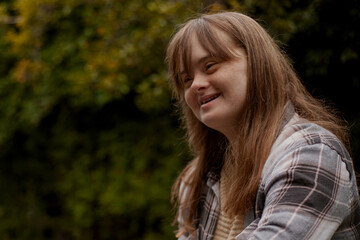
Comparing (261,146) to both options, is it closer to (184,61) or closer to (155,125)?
(184,61)

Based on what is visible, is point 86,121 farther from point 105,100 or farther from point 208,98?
point 208,98

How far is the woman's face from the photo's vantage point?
165 centimetres

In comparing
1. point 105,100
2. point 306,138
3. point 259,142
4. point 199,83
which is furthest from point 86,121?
point 306,138

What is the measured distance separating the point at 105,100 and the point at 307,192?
7.62 ft

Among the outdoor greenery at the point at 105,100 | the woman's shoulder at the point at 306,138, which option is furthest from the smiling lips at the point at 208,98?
the outdoor greenery at the point at 105,100

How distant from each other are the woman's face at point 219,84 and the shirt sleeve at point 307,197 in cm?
32

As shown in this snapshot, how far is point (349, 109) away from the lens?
2.45 meters

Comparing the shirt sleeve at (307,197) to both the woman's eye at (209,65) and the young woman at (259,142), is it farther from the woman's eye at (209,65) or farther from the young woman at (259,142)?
the woman's eye at (209,65)

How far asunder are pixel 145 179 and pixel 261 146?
2.55m

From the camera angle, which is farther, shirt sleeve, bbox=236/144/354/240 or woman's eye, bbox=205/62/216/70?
woman's eye, bbox=205/62/216/70

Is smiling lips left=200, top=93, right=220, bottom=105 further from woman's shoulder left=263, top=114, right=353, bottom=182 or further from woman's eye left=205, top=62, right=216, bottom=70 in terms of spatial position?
woman's shoulder left=263, top=114, right=353, bottom=182

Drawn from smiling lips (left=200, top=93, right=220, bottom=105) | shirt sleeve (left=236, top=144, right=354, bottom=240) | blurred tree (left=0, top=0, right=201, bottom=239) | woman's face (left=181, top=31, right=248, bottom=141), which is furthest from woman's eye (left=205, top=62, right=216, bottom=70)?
blurred tree (left=0, top=0, right=201, bottom=239)

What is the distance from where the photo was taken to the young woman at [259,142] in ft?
4.43

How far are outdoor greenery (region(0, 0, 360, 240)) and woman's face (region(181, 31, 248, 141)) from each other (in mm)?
791
